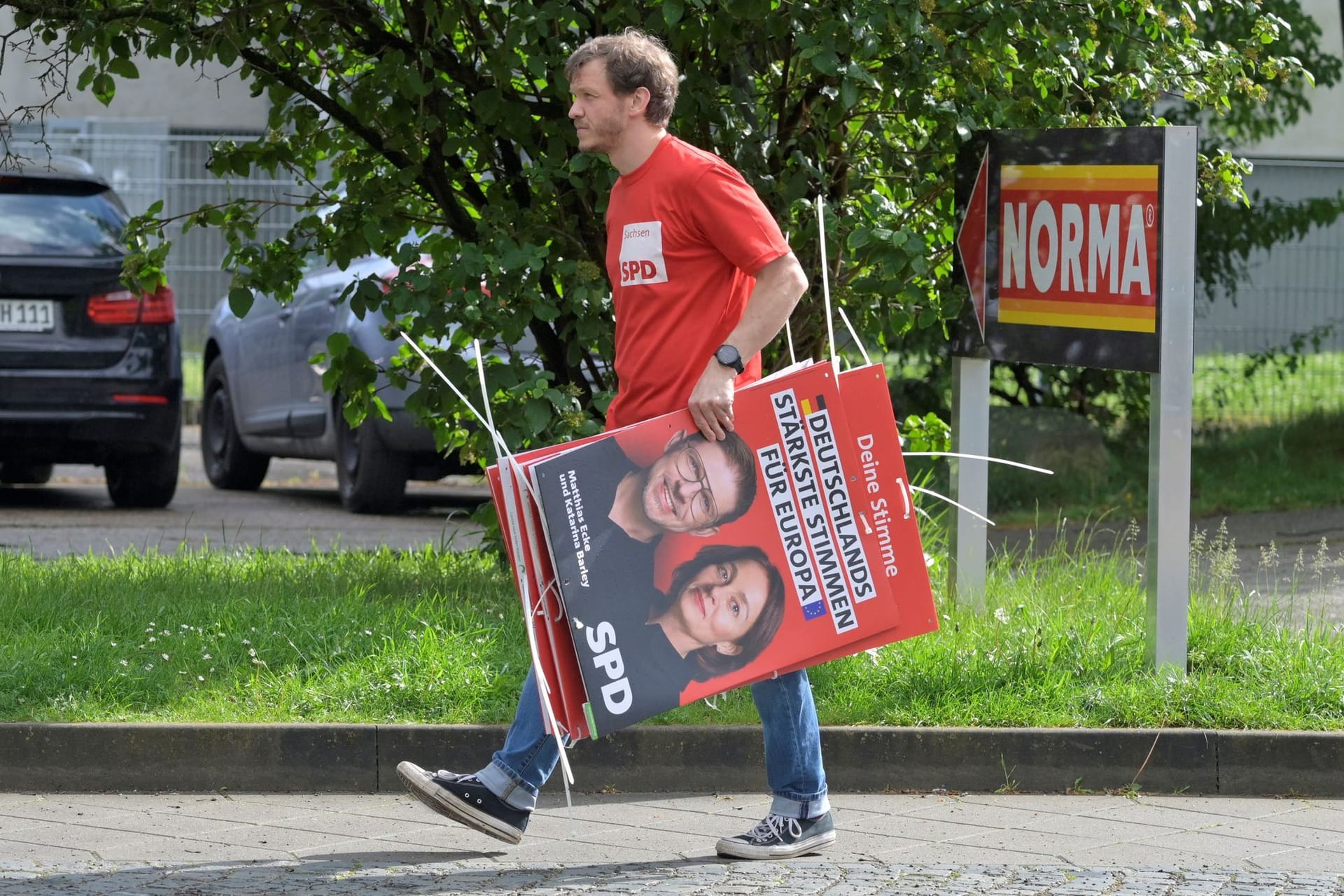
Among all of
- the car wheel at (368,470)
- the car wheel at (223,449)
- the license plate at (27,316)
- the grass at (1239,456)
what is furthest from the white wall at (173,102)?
the license plate at (27,316)

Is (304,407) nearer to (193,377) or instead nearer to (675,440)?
(675,440)

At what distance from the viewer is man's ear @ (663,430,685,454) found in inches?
173

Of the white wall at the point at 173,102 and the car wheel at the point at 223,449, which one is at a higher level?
the white wall at the point at 173,102

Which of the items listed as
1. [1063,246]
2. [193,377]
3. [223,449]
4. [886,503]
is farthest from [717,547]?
[193,377]

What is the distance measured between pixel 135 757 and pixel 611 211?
208cm

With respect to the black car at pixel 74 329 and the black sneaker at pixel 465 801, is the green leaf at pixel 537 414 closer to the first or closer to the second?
the black sneaker at pixel 465 801

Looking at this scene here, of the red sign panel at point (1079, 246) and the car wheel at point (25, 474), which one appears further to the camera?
the car wheel at point (25, 474)

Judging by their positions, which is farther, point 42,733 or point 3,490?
point 3,490

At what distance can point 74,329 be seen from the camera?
9625mm

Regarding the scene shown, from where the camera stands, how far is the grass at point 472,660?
18.0 feet

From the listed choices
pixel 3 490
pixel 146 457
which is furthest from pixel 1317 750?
pixel 3 490

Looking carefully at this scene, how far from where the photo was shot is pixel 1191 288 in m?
5.68

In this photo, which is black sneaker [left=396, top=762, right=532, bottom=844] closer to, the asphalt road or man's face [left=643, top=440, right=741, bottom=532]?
man's face [left=643, top=440, right=741, bottom=532]

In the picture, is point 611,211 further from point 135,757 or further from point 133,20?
point 133,20
